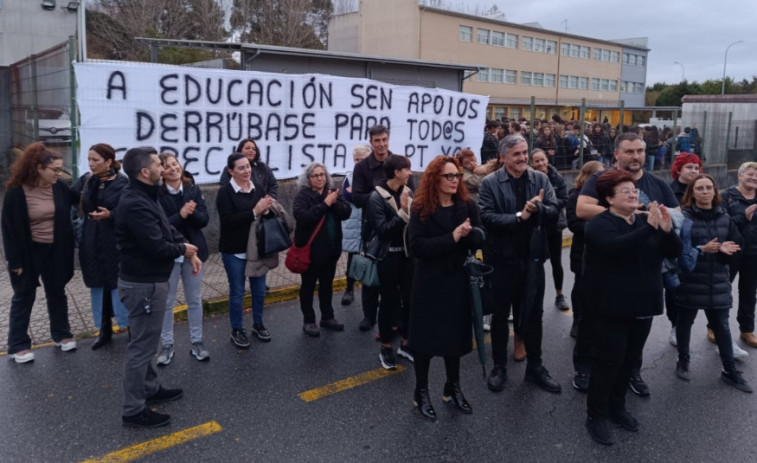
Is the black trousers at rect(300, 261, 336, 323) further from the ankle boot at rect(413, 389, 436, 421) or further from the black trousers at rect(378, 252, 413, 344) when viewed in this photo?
the ankle boot at rect(413, 389, 436, 421)

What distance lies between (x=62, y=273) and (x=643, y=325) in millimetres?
4622

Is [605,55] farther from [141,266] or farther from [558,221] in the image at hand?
[141,266]

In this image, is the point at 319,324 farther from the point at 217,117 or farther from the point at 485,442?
the point at 217,117

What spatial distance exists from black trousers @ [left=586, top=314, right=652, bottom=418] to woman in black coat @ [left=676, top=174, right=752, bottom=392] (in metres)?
1.13

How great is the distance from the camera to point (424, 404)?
408 cm

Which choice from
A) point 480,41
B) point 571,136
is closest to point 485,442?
point 571,136

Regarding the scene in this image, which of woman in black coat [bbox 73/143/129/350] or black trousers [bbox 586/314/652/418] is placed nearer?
black trousers [bbox 586/314/652/418]

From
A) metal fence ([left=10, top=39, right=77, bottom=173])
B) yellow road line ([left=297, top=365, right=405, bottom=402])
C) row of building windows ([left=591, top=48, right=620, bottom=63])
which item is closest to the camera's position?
yellow road line ([left=297, top=365, right=405, bottom=402])

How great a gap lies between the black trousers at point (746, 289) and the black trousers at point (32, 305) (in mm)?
5983

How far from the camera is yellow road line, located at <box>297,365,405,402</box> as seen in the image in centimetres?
436

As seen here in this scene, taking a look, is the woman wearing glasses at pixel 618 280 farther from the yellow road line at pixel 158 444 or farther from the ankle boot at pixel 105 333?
the ankle boot at pixel 105 333

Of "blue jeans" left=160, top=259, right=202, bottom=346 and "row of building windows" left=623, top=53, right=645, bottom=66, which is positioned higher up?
"row of building windows" left=623, top=53, right=645, bottom=66

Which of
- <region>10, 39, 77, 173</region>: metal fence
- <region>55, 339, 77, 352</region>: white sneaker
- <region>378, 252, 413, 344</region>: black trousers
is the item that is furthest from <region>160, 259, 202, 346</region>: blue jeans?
<region>10, 39, 77, 173</region>: metal fence

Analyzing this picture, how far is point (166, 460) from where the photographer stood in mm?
3492
